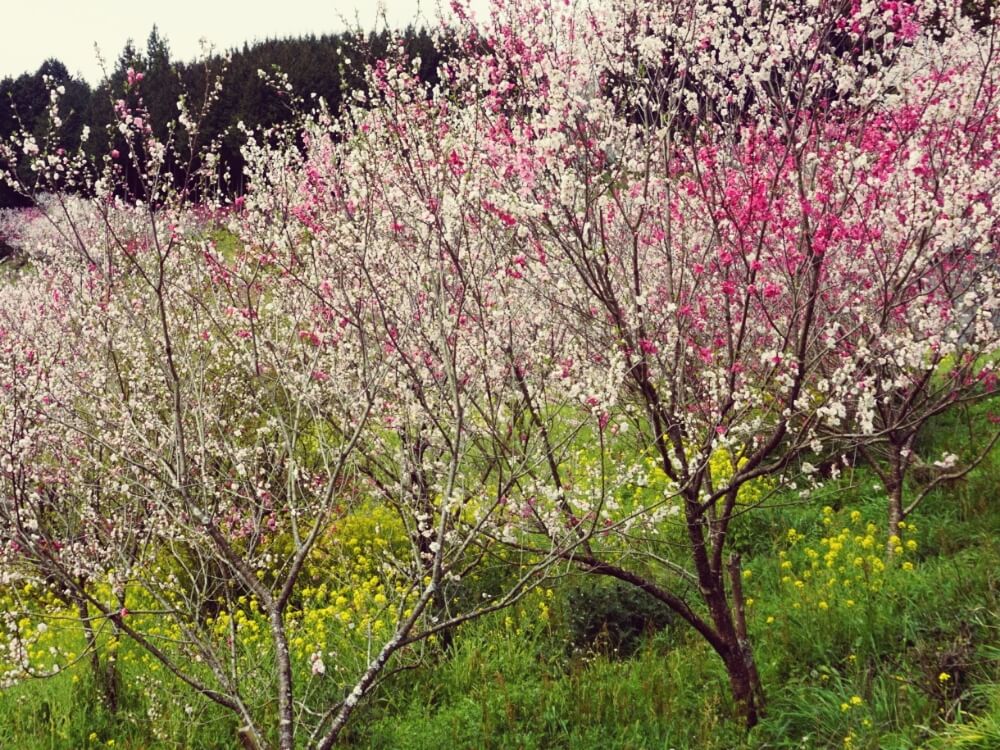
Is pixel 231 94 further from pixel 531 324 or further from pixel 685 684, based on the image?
pixel 685 684

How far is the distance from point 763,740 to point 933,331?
9.71 feet

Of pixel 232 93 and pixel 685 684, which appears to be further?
pixel 232 93

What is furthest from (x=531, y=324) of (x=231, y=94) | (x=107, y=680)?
(x=231, y=94)

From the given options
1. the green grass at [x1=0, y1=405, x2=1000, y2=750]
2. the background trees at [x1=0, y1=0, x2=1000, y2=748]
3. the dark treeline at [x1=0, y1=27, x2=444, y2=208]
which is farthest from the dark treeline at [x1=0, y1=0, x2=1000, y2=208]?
the green grass at [x1=0, y1=405, x2=1000, y2=750]

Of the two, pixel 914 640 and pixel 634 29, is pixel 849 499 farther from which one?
pixel 634 29

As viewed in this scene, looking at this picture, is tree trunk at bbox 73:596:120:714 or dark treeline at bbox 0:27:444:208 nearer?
tree trunk at bbox 73:596:120:714

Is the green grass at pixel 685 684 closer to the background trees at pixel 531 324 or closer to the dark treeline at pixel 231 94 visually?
the background trees at pixel 531 324

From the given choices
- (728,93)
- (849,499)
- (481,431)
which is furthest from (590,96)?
(849,499)

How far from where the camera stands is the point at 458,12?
500cm

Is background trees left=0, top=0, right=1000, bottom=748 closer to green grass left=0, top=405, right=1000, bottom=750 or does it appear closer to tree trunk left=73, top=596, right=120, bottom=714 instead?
tree trunk left=73, top=596, right=120, bottom=714

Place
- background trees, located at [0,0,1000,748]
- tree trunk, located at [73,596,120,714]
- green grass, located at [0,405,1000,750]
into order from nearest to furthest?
background trees, located at [0,0,1000,748] < green grass, located at [0,405,1000,750] < tree trunk, located at [73,596,120,714]

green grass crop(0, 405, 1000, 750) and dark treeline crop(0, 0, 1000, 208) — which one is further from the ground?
dark treeline crop(0, 0, 1000, 208)

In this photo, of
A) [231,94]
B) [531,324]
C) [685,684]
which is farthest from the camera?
[231,94]

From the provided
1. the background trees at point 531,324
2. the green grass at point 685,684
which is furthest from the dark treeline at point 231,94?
the green grass at point 685,684
